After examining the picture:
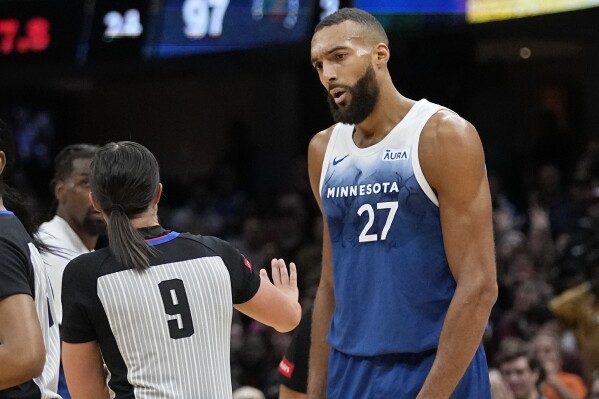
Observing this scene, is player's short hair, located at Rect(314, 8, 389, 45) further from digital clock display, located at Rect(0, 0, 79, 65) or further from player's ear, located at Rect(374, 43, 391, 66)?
digital clock display, located at Rect(0, 0, 79, 65)

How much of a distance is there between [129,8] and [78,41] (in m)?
0.67

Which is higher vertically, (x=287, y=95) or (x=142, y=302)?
(x=142, y=302)

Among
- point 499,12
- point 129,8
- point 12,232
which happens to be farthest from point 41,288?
point 129,8

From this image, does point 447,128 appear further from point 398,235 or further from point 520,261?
point 520,261

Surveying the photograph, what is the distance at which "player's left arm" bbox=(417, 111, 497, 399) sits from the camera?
374cm

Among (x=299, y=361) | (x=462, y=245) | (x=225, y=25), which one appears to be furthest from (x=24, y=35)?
(x=462, y=245)

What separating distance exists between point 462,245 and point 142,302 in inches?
38.8

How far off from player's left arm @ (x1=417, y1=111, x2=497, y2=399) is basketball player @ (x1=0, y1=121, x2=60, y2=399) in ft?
3.80

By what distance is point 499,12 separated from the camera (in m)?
9.35

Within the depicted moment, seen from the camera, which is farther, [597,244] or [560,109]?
[560,109]

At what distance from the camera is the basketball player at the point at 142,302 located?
3.80 metres

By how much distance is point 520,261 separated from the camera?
10.0 m

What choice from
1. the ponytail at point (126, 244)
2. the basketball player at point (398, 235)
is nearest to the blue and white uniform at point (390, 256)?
the basketball player at point (398, 235)

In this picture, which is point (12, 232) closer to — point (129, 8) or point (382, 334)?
point (382, 334)
